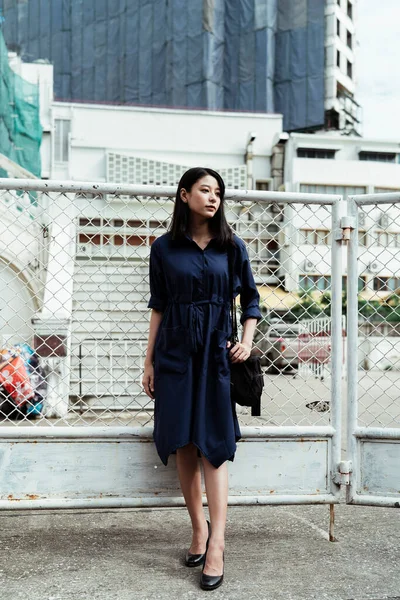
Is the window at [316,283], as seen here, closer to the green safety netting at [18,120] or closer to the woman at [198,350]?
the woman at [198,350]

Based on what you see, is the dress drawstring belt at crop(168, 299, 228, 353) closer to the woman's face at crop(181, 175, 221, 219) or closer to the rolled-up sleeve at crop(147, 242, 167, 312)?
the rolled-up sleeve at crop(147, 242, 167, 312)

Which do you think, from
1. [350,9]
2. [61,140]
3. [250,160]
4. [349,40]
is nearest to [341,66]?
[349,40]

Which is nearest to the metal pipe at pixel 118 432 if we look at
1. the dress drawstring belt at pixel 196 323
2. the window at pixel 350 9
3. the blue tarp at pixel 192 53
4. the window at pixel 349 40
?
the dress drawstring belt at pixel 196 323

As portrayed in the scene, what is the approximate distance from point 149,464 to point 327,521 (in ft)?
4.00

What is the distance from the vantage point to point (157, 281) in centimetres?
289

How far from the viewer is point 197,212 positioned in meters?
2.82

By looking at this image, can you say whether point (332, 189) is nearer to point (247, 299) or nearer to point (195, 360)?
point (247, 299)

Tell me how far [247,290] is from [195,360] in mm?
430

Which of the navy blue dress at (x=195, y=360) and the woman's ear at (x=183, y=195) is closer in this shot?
the navy blue dress at (x=195, y=360)

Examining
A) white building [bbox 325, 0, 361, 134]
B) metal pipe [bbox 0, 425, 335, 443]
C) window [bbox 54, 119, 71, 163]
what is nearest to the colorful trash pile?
metal pipe [bbox 0, 425, 335, 443]

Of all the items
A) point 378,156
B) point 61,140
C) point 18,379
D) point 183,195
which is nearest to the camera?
point 183,195

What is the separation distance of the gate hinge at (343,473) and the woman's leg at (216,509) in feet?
2.08

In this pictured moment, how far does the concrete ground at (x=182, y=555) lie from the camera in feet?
8.64

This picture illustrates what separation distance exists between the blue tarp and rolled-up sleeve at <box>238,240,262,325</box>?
104 ft
